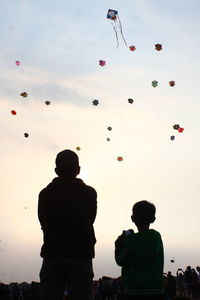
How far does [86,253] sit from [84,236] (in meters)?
0.16

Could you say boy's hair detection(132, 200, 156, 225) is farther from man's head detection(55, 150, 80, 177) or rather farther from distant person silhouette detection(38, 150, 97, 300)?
man's head detection(55, 150, 80, 177)

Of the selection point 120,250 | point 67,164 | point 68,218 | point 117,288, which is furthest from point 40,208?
point 117,288

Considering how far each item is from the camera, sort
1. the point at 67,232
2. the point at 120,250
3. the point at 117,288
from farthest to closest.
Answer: the point at 117,288
the point at 120,250
the point at 67,232

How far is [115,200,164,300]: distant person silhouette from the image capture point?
5.37 meters

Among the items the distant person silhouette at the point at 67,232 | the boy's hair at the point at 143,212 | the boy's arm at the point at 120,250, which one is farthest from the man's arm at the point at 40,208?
the boy's hair at the point at 143,212

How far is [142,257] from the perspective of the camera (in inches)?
214

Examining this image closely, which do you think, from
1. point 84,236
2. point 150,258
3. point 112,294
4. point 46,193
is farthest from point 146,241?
point 112,294

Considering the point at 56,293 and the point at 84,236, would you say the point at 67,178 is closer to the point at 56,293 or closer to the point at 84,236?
the point at 84,236

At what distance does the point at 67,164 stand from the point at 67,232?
644 millimetres

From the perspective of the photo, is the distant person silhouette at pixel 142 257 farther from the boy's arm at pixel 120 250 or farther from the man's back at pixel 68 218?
the man's back at pixel 68 218

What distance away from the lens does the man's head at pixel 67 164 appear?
5.39 meters

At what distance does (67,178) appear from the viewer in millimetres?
5402

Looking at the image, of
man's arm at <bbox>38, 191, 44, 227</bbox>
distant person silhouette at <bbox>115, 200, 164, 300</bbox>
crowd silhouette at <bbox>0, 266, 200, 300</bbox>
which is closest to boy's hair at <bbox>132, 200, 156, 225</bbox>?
distant person silhouette at <bbox>115, 200, 164, 300</bbox>

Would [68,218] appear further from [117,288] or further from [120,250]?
[117,288]
